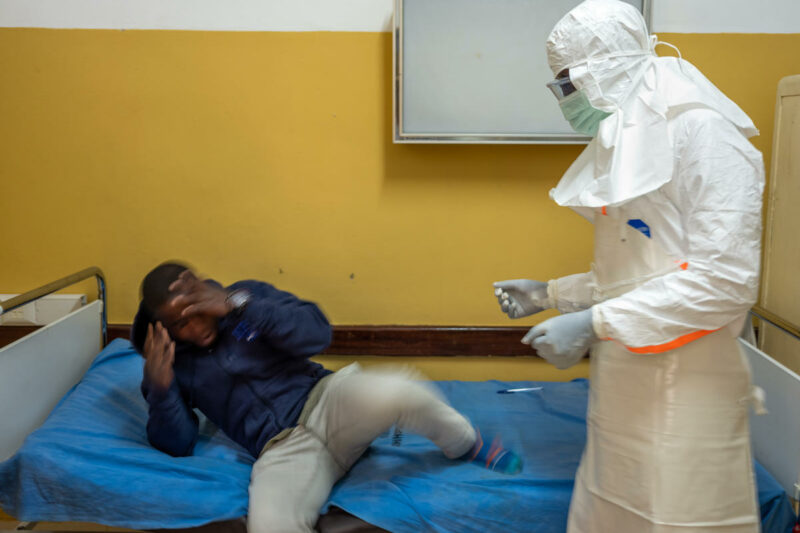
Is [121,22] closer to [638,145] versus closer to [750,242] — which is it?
[638,145]

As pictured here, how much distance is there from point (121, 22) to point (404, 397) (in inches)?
74.5

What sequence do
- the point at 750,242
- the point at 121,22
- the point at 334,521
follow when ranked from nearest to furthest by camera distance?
the point at 750,242 < the point at 334,521 < the point at 121,22

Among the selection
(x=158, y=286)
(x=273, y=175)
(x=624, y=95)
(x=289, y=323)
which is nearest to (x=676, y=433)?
(x=624, y=95)

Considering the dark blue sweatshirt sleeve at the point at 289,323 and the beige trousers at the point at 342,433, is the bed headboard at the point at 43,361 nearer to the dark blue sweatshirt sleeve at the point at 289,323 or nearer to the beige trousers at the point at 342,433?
the dark blue sweatshirt sleeve at the point at 289,323

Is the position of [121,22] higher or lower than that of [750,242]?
higher

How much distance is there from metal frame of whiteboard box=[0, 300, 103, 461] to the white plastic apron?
1779mm

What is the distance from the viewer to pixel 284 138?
266cm

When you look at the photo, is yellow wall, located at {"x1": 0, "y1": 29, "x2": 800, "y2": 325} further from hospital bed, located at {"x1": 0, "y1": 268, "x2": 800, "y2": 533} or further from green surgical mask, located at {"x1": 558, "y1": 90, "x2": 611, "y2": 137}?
green surgical mask, located at {"x1": 558, "y1": 90, "x2": 611, "y2": 137}

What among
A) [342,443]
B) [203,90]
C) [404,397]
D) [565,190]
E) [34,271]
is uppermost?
[203,90]

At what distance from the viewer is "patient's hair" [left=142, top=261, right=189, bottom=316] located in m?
1.98

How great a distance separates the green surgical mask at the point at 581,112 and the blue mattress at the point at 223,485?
1.03m

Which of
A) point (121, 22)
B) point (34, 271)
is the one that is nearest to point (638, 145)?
point (121, 22)

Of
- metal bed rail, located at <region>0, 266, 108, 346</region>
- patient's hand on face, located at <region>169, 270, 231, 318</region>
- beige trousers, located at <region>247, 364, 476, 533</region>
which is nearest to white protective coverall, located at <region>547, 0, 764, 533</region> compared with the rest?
beige trousers, located at <region>247, 364, 476, 533</region>

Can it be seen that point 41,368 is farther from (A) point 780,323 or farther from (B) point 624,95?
(A) point 780,323
